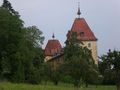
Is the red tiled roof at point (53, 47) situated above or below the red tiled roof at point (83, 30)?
below

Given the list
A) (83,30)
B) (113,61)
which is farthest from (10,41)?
(83,30)

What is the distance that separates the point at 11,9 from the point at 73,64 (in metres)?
23.8

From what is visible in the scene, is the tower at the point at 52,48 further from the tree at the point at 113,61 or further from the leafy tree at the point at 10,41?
the tree at the point at 113,61

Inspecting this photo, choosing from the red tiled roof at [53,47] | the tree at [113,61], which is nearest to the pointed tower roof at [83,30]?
the red tiled roof at [53,47]

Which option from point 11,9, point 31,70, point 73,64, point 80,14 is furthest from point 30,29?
point 80,14

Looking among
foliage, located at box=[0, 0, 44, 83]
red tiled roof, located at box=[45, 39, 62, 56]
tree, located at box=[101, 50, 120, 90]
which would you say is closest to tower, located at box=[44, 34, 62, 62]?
red tiled roof, located at box=[45, 39, 62, 56]

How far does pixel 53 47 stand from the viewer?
140 meters

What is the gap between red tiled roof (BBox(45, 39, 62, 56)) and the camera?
139000 millimetres

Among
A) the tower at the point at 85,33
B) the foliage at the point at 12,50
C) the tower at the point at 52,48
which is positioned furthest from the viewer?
the tower at the point at 52,48

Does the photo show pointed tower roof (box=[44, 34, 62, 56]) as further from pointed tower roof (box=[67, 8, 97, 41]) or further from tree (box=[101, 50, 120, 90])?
tree (box=[101, 50, 120, 90])

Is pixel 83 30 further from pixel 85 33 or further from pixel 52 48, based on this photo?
pixel 52 48

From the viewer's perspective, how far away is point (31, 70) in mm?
73125

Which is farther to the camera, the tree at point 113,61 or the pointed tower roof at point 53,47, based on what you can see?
the pointed tower roof at point 53,47

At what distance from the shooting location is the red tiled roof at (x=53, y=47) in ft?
456
